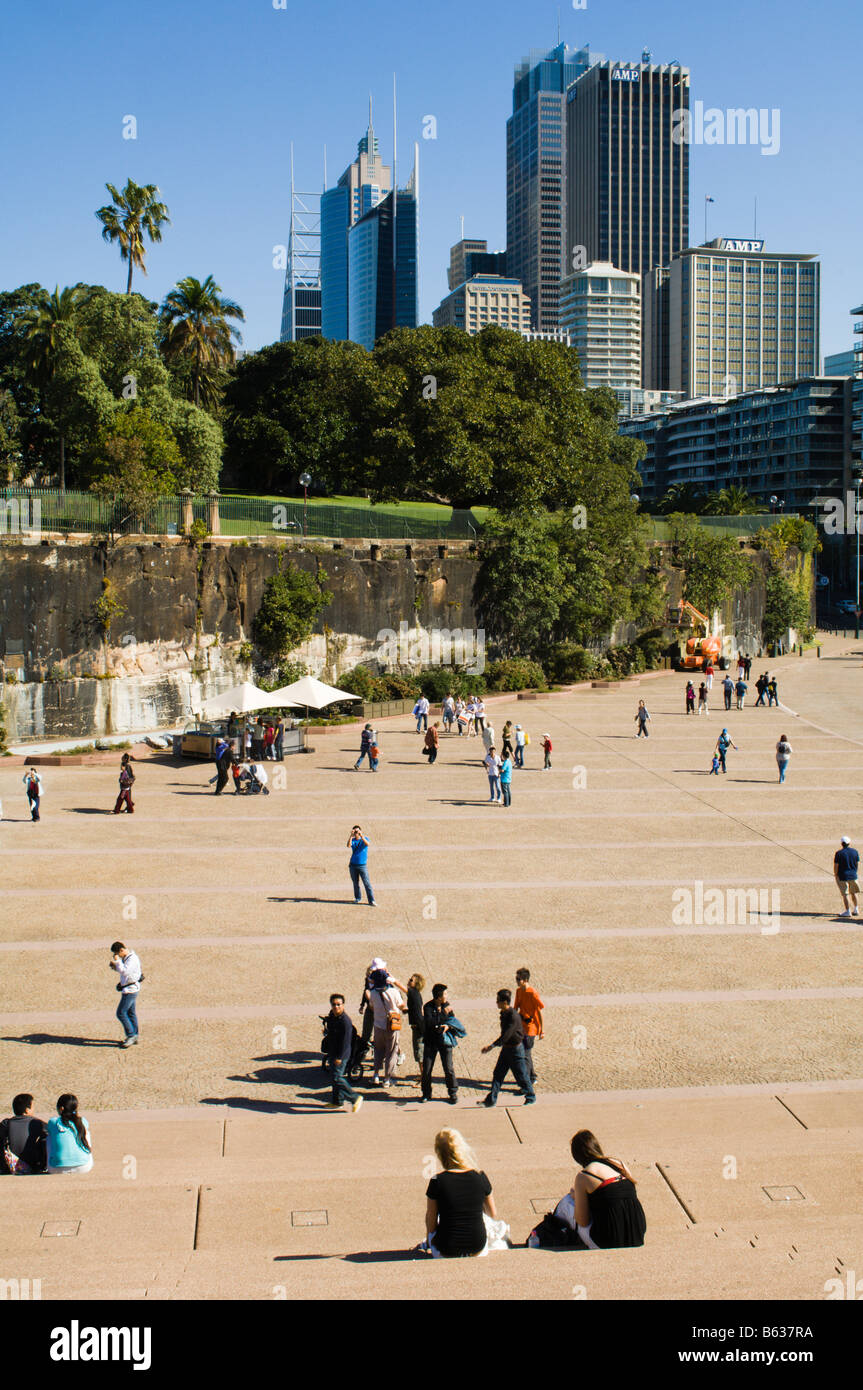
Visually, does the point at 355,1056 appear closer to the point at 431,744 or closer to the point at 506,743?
the point at 506,743

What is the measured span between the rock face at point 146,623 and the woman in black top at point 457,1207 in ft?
85.8

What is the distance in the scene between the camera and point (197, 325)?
50.5 m

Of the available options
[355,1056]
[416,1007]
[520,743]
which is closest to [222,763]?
[520,743]

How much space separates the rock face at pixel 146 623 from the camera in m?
31.1

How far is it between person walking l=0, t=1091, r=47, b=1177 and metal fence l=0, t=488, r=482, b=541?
2496cm

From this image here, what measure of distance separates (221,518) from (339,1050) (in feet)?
96.6

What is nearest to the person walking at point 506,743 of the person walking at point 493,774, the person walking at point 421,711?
the person walking at point 493,774

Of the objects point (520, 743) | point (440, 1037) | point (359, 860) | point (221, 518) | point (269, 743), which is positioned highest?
point (221, 518)

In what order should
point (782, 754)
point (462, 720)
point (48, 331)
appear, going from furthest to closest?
1. point (48, 331)
2. point (462, 720)
3. point (782, 754)

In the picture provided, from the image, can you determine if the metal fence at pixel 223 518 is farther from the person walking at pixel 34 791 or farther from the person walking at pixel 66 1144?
the person walking at pixel 66 1144

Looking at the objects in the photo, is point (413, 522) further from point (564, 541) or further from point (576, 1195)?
point (576, 1195)

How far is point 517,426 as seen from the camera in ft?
158

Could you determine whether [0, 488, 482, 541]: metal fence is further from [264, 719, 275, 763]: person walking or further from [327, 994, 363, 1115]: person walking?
[327, 994, 363, 1115]: person walking
